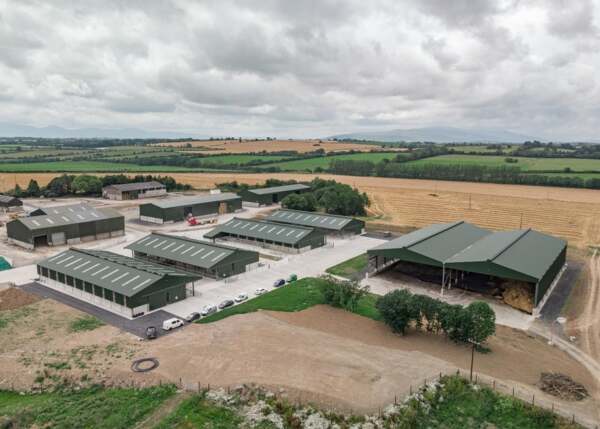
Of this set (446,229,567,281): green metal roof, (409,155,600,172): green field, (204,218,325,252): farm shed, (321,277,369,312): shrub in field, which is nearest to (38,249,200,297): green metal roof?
(321,277,369,312): shrub in field

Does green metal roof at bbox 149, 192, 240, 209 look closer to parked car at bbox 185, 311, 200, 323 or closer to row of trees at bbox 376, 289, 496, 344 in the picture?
parked car at bbox 185, 311, 200, 323

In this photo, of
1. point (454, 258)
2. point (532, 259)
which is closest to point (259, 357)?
point (454, 258)

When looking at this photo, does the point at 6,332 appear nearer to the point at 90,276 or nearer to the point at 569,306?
the point at 90,276

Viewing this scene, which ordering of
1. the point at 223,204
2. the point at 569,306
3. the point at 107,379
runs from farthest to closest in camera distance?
the point at 223,204 < the point at 569,306 < the point at 107,379

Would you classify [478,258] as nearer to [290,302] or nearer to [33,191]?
[290,302]

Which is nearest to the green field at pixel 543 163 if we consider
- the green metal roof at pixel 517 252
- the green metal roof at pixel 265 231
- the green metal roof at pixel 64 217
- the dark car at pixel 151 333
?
the green metal roof at pixel 517 252

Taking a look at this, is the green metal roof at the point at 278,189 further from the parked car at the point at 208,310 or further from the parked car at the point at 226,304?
the parked car at the point at 208,310

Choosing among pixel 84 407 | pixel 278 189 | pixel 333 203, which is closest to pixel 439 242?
pixel 333 203
